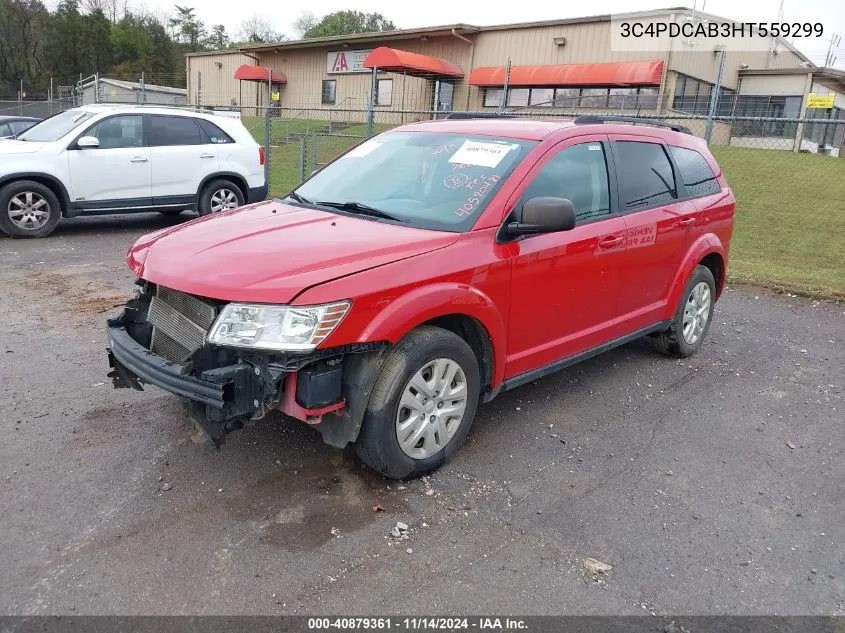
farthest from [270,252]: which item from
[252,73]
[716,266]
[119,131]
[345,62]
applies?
[252,73]

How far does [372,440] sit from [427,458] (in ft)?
1.37

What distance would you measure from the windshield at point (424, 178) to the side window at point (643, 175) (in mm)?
971

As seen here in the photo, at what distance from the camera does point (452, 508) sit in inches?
129

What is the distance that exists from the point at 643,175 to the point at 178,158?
745cm

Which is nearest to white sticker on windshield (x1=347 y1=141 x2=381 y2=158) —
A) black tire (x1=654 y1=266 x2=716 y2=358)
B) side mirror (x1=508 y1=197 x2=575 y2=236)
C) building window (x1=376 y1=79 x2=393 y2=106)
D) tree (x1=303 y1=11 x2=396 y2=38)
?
side mirror (x1=508 y1=197 x2=575 y2=236)

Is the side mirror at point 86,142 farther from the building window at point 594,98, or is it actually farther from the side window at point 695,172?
the building window at point 594,98

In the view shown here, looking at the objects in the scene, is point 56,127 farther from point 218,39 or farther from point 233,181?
point 218,39

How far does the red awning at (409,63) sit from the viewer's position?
28.1 metres

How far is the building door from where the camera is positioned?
3303 cm

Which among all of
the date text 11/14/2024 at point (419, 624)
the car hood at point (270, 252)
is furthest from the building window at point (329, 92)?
the date text 11/14/2024 at point (419, 624)

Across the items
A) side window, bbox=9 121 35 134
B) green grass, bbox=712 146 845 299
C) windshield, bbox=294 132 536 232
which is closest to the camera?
windshield, bbox=294 132 536 232

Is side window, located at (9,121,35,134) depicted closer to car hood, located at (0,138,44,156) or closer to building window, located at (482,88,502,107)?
car hood, located at (0,138,44,156)

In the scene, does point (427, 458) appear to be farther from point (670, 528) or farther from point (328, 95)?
point (328, 95)

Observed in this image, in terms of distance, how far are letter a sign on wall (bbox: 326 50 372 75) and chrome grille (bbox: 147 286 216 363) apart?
110 ft
